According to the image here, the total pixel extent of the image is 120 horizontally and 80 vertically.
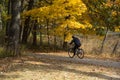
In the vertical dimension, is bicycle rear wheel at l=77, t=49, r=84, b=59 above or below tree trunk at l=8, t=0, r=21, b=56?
below

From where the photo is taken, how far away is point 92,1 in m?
37.4

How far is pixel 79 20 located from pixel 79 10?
2.42m

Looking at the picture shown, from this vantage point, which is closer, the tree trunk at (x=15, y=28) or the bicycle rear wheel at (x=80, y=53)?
the tree trunk at (x=15, y=28)

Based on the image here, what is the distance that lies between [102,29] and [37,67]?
19383mm

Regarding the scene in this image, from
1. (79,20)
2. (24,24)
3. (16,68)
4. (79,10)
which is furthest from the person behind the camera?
(24,24)

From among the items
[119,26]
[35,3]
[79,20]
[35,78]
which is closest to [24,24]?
[35,3]

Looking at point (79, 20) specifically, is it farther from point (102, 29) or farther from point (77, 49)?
point (77, 49)

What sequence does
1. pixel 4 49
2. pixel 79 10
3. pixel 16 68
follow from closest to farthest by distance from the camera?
1. pixel 16 68
2. pixel 4 49
3. pixel 79 10

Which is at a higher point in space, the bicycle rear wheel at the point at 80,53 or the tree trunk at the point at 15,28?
the tree trunk at the point at 15,28

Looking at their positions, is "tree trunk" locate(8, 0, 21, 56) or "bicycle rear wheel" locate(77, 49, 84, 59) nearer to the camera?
"tree trunk" locate(8, 0, 21, 56)

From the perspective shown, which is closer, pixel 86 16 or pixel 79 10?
pixel 79 10

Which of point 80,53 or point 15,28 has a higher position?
point 15,28

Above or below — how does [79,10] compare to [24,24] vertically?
above

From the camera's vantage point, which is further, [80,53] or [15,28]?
[80,53]
